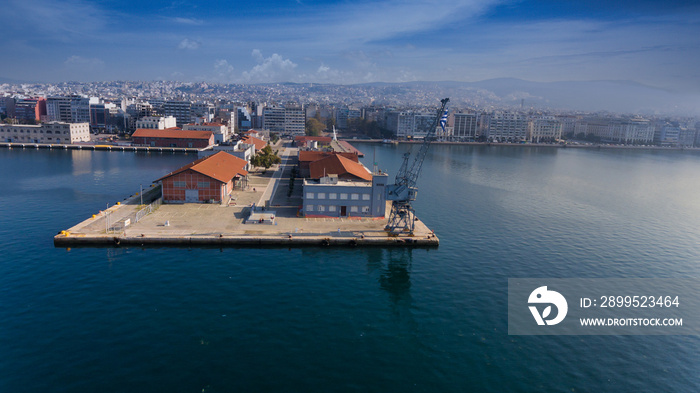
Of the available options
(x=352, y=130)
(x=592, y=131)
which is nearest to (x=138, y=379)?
(x=352, y=130)

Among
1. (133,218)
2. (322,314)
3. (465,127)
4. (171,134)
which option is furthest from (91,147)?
(465,127)

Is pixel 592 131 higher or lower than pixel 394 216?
higher

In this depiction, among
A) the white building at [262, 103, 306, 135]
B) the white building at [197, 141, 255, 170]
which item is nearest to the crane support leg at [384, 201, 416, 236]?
the white building at [197, 141, 255, 170]

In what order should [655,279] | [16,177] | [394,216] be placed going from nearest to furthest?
[655,279], [394,216], [16,177]

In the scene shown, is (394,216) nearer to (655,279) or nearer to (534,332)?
(534,332)

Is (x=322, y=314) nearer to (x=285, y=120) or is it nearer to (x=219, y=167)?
(x=219, y=167)

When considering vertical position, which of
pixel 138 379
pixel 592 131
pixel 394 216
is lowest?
pixel 138 379

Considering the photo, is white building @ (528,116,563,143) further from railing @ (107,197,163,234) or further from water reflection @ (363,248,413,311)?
railing @ (107,197,163,234)
